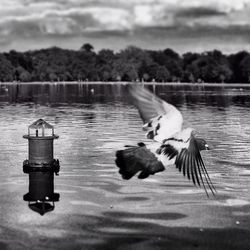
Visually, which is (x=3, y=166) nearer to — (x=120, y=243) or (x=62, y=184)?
(x=62, y=184)

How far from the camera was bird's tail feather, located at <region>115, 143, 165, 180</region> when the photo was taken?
27.5 feet

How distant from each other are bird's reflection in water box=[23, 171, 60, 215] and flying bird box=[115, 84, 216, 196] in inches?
138

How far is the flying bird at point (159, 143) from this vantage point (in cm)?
792

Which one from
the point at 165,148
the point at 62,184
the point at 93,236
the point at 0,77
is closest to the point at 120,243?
the point at 93,236

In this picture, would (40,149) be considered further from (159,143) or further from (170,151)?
(170,151)

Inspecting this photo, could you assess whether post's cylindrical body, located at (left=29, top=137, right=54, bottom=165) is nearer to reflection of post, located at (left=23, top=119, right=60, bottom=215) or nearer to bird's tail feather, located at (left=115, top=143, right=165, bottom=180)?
reflection of post, located at (left=23, top=119, right=60, bottom=215)

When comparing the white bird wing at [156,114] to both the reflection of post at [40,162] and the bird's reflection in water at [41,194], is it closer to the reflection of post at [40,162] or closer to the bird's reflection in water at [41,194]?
the bird's reflection in water at [41,194]

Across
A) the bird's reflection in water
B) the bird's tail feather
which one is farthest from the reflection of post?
the bird's tail feather

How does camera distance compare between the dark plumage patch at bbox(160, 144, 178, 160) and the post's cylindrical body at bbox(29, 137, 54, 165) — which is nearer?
the dark plumage patch at bbox(160, 144, 178, 160)

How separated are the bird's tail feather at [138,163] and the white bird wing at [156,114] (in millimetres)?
425

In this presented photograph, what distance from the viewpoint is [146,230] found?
10102 millimetres

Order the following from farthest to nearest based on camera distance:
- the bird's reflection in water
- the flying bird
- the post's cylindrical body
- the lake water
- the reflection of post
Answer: the post's cylindrical body
the reflection of post
the bird's reflection in water
the lake water
the flying bird

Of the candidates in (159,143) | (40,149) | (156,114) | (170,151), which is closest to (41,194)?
(40,149)

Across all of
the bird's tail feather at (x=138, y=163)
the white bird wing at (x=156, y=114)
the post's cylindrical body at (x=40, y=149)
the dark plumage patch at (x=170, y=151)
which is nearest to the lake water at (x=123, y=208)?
the post's cylindrical body at (x=40, y=149)
